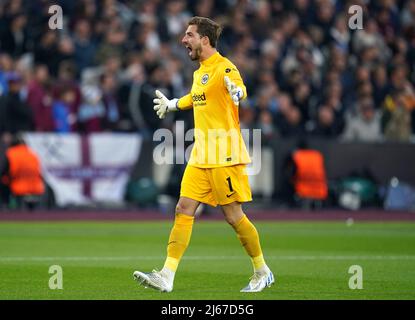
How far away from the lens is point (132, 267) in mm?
12820

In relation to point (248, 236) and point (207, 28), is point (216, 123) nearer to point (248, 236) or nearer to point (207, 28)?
point (207, 28)

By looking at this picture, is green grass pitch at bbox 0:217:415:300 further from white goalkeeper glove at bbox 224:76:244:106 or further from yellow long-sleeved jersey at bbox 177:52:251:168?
white goalkeeper glove at bbox 224:76:244:106

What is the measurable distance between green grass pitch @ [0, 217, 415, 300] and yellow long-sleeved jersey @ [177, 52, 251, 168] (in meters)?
1.21

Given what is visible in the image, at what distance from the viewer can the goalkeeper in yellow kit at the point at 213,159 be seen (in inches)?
421

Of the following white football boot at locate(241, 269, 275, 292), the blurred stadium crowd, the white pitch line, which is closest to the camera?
white football boot at locate(241, 269, 275, 292)

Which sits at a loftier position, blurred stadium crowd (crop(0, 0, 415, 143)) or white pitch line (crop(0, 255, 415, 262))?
blurred stadium crowd (crop(0, 0, 415, 143))

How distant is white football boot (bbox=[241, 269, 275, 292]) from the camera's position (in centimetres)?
1062

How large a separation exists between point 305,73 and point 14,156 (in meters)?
7.34

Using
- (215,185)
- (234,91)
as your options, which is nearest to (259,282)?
(215,185)

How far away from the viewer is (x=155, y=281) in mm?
10344

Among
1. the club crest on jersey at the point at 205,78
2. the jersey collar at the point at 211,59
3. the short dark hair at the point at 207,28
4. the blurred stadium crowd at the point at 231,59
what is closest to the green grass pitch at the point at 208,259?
the club crest on jersey at the point at 205,78

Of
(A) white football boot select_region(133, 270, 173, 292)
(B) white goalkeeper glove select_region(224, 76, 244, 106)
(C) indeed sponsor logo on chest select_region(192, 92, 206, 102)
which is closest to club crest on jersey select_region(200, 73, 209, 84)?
(C) indeed sponsor logo on chest select_region(192, 92, 206, 102)
